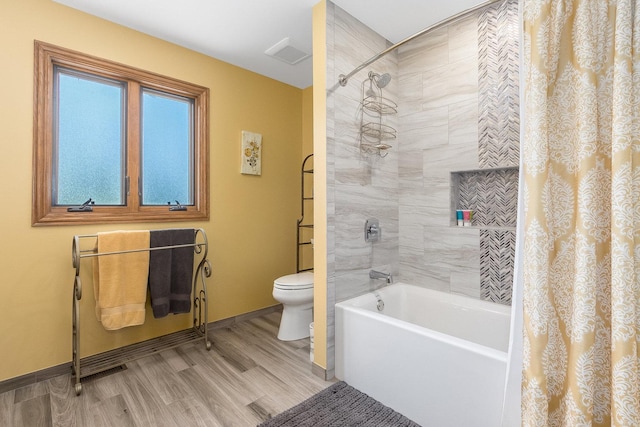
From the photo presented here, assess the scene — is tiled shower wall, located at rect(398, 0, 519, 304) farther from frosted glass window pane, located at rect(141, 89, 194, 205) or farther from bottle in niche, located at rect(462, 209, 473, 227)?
frosted glass window pane, located at rect(141, 89, 194, 205)

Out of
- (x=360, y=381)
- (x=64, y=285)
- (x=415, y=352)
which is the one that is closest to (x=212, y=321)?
(x=64, y=285)

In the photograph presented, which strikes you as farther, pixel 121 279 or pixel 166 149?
pixel 166 149

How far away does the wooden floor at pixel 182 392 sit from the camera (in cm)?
158

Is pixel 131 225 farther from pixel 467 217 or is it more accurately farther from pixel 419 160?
pixel 467 217

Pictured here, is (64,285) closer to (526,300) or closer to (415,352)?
(415,352)

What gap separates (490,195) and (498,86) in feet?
2.41

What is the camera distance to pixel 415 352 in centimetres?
156

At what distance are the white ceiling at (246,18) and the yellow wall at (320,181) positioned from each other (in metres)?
0.22

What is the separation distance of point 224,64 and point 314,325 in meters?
2.44

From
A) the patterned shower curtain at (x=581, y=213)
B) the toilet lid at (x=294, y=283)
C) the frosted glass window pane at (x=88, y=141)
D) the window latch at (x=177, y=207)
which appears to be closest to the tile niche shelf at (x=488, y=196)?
the patterned shower curtain at (x=581, y=213)

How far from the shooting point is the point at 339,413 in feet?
5.32

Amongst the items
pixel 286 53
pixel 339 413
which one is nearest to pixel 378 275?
pixel 339 413

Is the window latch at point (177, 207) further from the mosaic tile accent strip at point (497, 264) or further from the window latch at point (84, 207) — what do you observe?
the mosaic tile accent strip at point (497, 264)

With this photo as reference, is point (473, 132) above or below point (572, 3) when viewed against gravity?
below
